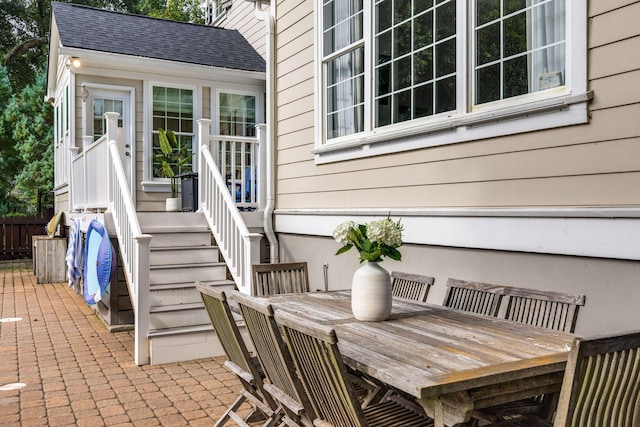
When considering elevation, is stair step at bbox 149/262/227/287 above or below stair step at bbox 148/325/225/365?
above

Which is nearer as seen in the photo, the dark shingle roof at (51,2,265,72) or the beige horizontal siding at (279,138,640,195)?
the beige horizontal siding at (279,138,640,195)

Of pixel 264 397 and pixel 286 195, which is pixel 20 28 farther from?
pixel 264 397

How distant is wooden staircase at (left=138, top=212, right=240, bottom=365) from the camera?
4.99 metres

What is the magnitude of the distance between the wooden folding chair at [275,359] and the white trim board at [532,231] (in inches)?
66.7

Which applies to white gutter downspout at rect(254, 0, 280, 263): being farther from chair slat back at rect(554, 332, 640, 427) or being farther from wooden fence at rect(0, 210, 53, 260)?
wooden fence at rect(0, 210, 53, 260)

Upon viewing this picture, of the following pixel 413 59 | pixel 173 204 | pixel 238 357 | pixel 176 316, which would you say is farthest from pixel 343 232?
pixel 173 204

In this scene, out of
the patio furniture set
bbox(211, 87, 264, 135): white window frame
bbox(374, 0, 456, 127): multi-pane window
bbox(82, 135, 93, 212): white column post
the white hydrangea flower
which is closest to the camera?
the patio furniture set

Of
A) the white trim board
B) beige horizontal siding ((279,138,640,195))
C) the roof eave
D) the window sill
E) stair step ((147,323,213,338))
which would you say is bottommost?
stair step ((147,323,213,338))

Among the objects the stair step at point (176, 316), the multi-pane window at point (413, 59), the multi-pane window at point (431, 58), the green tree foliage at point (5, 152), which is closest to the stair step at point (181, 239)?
the stair step at point (176, 316)

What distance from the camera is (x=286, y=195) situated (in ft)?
20.3

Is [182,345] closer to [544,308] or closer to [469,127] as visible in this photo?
[469,127]

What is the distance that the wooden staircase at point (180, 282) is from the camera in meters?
4.99

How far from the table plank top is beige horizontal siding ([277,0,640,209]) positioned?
0.90 m

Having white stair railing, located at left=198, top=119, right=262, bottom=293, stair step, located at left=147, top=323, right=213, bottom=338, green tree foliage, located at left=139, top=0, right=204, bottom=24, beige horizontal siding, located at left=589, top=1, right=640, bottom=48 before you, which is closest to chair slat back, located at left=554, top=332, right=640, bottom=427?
beige horizontal siding, located at left=589, top=1, right=640, bottom=48
